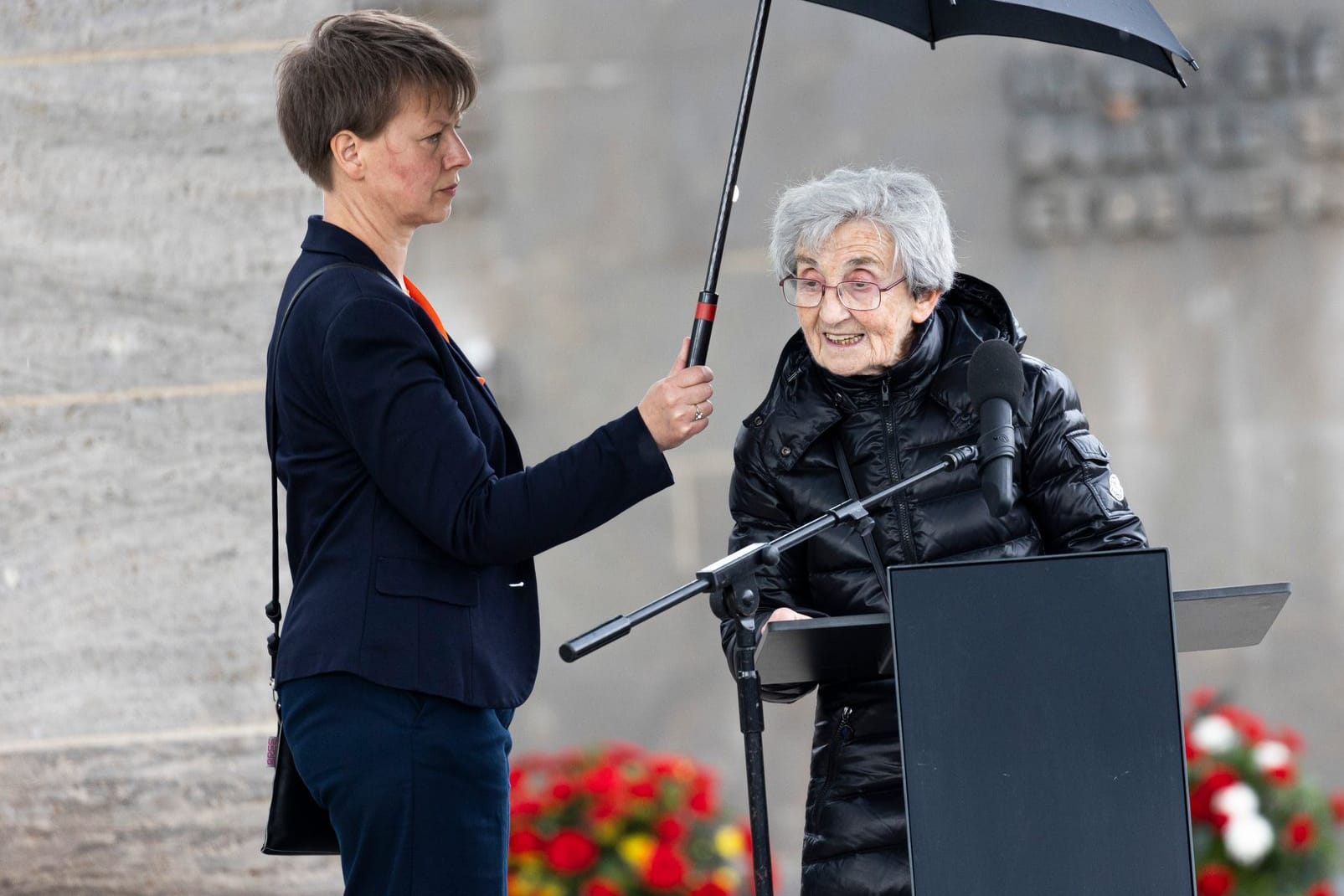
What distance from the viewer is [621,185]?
17.6 ft

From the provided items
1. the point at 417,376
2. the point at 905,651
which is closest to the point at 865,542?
the point at 905,651

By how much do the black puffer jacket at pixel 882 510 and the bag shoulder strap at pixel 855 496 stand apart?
0.01 m

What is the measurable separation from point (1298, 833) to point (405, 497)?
10.1ft

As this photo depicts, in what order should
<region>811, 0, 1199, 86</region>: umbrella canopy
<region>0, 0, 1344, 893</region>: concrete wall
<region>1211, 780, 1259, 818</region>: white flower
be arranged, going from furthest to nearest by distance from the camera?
<region>0, 0, 1344, 893</region>: concrete wall
<region>1211, 780, 1259, 818</region>: white flower
<region>811, 0, 1199, 86</region>: umbrella canopy

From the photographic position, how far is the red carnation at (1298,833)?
4.36 m

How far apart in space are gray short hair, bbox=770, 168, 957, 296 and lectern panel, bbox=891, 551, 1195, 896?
0.91 meters

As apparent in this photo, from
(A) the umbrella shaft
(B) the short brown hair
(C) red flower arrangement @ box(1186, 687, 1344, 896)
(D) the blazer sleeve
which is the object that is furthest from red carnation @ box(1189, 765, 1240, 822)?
(B) the short brown hair

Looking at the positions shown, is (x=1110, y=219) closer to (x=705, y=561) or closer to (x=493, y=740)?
(x=705, y=561)

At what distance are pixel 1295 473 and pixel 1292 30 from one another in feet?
4.84

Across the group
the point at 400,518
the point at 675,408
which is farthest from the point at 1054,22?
the point at 400,518

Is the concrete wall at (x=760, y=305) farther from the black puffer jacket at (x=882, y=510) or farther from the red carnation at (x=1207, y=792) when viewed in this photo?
the black puffer jacket at (x=882, y=510)

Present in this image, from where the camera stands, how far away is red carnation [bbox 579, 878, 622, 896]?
4105 millimetres

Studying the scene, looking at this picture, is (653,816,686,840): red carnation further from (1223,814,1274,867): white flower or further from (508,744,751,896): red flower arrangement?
(1223,814,1274,867): white flower

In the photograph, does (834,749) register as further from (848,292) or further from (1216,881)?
(1216,881)
